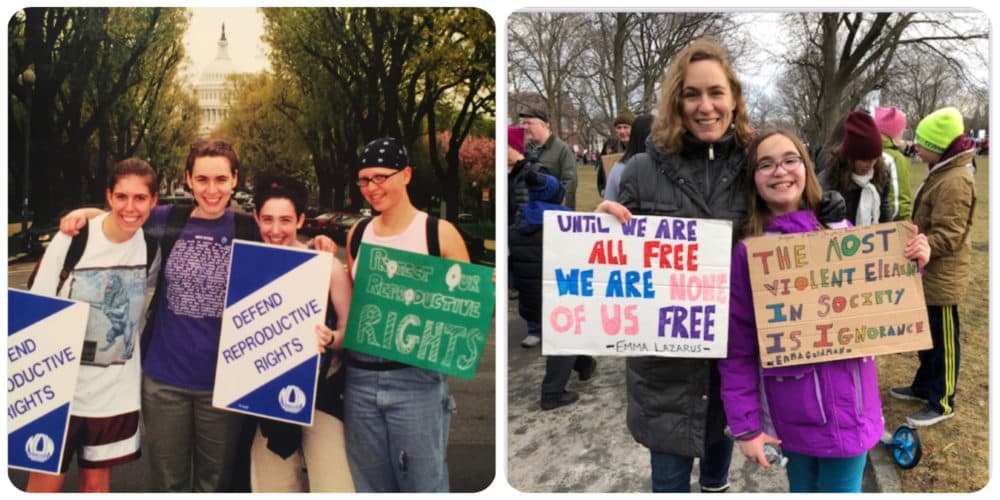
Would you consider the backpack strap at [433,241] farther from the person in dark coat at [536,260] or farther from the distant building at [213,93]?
the distant building at [213,93]

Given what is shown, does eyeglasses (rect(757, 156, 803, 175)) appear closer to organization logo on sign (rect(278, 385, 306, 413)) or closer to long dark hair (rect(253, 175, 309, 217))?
long dark hair (rect(253, 175, 309, 217))

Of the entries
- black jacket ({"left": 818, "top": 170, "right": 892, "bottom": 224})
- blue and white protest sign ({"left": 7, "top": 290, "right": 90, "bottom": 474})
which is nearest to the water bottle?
black jacket ({"left": 818, "top": 170, "right": 892, "bottom": 224})

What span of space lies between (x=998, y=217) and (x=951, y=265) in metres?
0.47

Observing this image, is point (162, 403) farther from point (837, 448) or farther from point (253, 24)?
point (837, 448)

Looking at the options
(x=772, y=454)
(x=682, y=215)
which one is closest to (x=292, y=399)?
(x=682, y=215)

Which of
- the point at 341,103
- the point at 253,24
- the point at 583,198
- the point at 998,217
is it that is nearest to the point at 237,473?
Result: the point at 341,103

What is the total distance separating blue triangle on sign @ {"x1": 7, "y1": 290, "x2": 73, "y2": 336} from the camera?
2451 millimetres

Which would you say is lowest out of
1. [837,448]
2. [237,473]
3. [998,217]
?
[237,473]

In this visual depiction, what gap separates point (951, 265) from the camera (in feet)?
9.45

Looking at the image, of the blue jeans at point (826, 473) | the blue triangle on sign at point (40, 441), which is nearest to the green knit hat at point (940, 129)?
the blue jeans at point (826, 473)

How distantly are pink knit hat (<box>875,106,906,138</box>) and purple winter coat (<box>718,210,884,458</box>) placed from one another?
2.89ft

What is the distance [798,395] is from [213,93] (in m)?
2.16

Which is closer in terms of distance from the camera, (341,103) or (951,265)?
(341,103)

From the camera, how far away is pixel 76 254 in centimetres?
245
